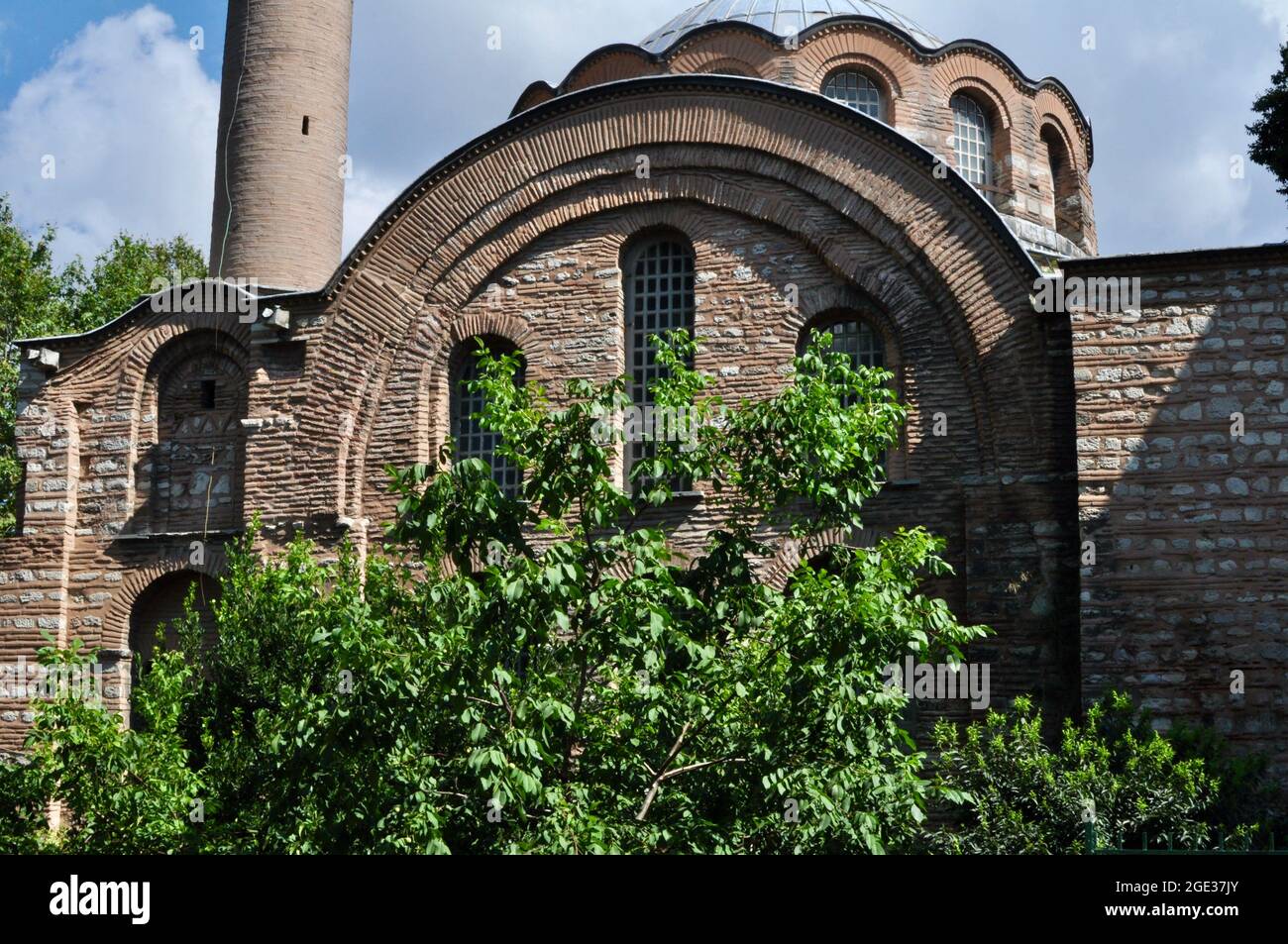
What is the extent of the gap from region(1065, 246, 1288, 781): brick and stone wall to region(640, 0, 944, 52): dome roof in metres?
7.48

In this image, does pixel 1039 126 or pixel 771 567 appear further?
pixel 1039 126

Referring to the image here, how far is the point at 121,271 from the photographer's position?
24.7 m

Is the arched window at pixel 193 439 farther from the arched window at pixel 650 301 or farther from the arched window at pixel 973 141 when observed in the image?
the arched window at pixel 973 141

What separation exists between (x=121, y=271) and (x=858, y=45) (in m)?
12.9

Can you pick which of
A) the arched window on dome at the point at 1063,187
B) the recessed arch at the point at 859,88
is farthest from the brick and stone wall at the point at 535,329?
the arched window on dome at the point at 1063,187

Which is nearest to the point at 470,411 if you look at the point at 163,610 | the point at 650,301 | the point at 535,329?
the point at 535,329

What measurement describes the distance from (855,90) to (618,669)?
11626mm

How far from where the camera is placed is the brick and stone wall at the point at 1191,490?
11250 mm

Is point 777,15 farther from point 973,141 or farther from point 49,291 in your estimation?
point 49,291

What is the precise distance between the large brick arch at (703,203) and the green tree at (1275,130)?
604 centimetres

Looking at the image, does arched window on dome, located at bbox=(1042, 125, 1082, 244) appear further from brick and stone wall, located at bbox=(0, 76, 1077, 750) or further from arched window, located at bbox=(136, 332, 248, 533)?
arched window, located at bbox=(136, 332, 248, 533)
